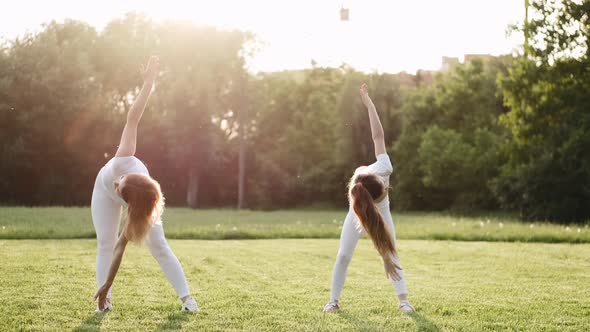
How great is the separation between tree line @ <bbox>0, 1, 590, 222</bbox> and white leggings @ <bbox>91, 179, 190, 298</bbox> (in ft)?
102

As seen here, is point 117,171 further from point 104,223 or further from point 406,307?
point 406,307

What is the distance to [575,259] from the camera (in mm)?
14234

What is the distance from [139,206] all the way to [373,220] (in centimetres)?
218

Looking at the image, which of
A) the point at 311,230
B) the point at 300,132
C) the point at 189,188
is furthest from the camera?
the point at 300,132

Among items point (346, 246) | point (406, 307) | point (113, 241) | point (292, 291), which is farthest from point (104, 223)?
point (406, 307)

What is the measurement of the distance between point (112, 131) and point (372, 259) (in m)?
36.1

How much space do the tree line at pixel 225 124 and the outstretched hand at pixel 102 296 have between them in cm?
3155

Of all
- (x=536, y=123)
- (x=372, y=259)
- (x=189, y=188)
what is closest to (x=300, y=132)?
(x=189, y=188)

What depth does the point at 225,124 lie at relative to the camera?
5484cm

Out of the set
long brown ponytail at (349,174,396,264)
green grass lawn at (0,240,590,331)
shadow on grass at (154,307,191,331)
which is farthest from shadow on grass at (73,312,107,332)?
long brown ponytail at (349,174,396,264)

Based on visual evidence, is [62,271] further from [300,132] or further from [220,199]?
[300,132]

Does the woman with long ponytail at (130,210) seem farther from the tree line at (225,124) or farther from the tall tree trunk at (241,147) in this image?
the tall tree trunk at (241,147)

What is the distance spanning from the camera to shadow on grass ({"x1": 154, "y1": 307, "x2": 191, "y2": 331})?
6.46 m

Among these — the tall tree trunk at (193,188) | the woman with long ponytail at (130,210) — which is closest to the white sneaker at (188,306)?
the woman with long ponytail at (130,210)
